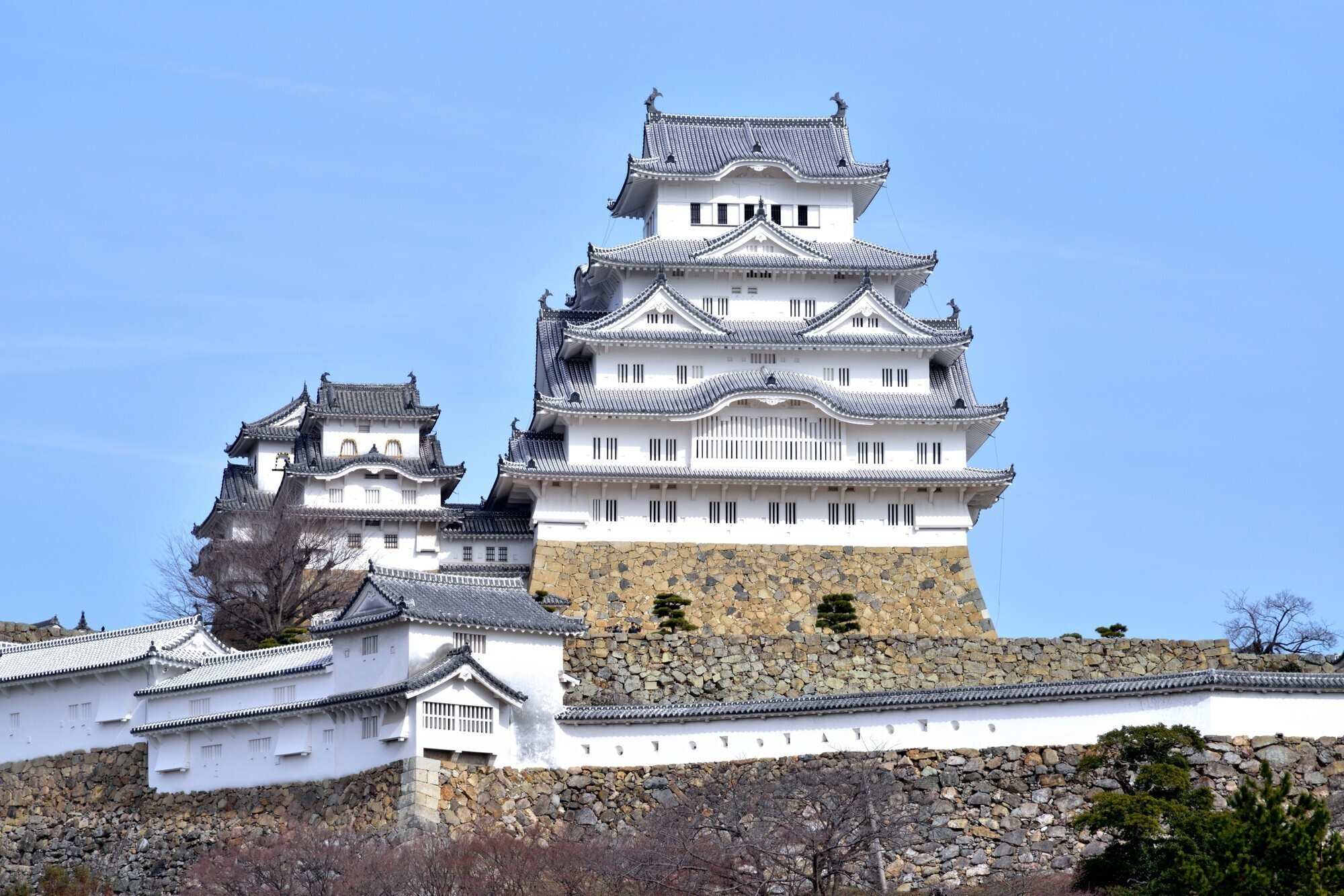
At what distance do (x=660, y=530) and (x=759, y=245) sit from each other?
8.44 m

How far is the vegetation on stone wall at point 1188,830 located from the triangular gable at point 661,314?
1995 cm

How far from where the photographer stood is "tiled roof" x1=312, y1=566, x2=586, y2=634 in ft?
129

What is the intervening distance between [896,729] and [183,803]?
12583mm

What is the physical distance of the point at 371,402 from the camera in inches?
2312

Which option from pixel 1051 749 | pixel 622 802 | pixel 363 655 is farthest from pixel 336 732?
pixel 1051 749

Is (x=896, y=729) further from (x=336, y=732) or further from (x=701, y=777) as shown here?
(x=336, y=732)

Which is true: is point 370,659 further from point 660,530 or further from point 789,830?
point 660,530

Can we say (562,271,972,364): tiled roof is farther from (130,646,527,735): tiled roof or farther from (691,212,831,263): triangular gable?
(130,646,527,735): tiled roof

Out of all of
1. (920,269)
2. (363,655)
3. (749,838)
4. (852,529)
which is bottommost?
(749,838)

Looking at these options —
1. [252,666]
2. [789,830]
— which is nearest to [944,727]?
[789,830]

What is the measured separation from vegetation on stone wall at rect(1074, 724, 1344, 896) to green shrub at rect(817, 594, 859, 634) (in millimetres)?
10804

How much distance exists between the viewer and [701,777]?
1538 inches

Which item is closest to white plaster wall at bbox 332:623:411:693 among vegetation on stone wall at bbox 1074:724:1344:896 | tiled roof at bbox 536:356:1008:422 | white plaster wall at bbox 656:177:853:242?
vegetation on stone wall at bbox 1074:724:1344:896

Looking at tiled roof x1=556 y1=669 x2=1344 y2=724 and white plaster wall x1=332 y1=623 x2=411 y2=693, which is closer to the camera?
tiled roof x1=556 y1=669 x2=1344 y2=724
